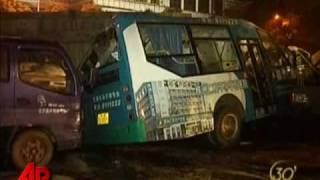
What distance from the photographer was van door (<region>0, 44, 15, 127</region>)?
10.4m

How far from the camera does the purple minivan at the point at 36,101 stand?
34.4ft

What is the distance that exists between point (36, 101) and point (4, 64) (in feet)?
2.53

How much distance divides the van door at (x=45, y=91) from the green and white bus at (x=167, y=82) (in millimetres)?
1412

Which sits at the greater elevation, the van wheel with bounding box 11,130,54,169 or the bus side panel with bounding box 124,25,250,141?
the bus side panel with bounding box 124,25,250,141

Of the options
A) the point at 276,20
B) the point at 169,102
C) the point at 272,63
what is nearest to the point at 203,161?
the point at 169,102

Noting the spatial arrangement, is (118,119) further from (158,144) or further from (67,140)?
(158,144)

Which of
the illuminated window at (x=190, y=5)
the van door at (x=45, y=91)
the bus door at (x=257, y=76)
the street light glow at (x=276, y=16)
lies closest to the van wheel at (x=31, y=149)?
the van door at (x=45, y=91)

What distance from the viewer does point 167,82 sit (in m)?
12.6

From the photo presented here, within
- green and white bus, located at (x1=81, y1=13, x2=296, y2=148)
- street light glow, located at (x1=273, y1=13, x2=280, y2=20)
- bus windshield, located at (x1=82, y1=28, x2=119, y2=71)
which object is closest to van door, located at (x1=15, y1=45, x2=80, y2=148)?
green and white bus, located at (x1=81, y1=13, x2=296, y2=148)

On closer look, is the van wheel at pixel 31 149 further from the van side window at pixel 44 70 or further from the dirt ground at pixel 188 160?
the van side window at pixel 44 70

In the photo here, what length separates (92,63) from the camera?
12992mm

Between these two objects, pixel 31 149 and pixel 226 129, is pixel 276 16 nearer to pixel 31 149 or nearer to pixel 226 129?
pixel 226 129

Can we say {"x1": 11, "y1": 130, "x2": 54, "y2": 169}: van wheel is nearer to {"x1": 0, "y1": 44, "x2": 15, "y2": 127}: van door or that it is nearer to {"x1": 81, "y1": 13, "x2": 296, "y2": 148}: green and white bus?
{"x1": 0, "y1": 44, "x2": 15, "y2": 127}: van door

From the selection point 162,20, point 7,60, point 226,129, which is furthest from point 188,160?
point 7,60
